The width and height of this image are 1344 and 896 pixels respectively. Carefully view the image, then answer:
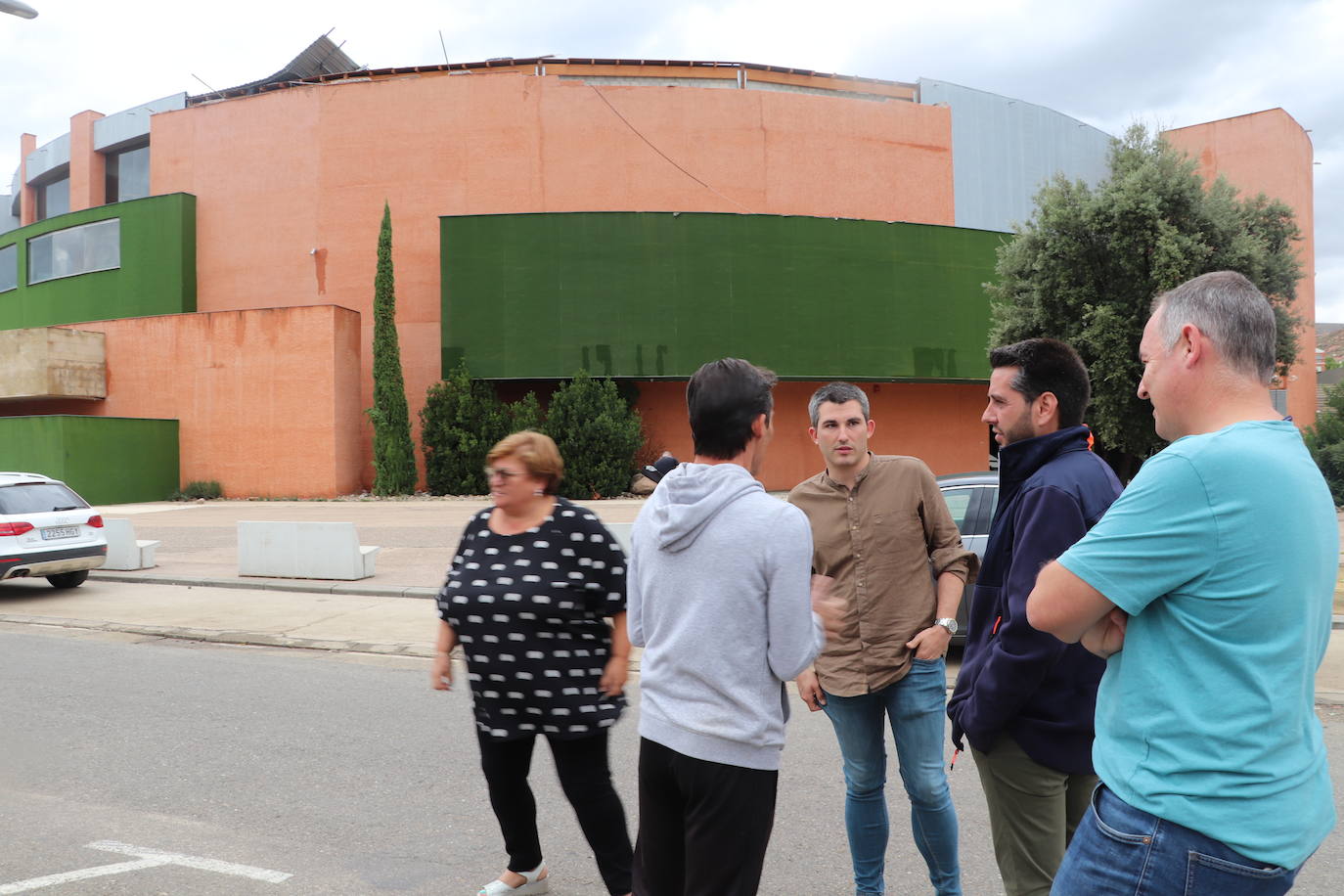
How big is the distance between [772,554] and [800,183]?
27.9m

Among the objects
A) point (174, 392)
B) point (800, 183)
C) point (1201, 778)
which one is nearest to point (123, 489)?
point (174, 392)

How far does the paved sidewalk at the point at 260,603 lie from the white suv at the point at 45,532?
15.6 inches

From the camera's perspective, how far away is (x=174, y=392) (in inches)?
1098

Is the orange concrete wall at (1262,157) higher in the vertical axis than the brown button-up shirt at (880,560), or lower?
higher

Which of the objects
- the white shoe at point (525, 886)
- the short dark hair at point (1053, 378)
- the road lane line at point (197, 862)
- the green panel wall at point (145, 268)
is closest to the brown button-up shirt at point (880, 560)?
the short dark hair at point (1053, 378)

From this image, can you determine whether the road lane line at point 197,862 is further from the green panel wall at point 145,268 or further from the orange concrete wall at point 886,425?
the green panel wall at point 145,268

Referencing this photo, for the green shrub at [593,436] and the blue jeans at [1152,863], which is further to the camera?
the green shrub at [593,436]

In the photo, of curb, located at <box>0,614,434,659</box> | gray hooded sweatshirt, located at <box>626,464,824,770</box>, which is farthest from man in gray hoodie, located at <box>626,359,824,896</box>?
curb, located at <box>0,614,434,659</box>

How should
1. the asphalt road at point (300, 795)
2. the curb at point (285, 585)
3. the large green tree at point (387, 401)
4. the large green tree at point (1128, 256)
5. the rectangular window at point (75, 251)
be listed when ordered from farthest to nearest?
the rectangular window at point (75, 251)
the large green tree at point (387, 401)
the large green tree at point (1128, 256)
the curb at point (285, 585)
the asphalt road at point (300, 795)

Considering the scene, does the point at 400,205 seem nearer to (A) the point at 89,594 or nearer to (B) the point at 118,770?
(A) the point at 89,594

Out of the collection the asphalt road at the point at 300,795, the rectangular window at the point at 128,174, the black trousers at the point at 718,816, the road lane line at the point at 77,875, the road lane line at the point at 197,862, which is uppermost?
the rectangular window at the point at 128,174

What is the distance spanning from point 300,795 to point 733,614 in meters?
3.39

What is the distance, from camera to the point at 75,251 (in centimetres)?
3181

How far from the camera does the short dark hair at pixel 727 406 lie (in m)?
2.45
